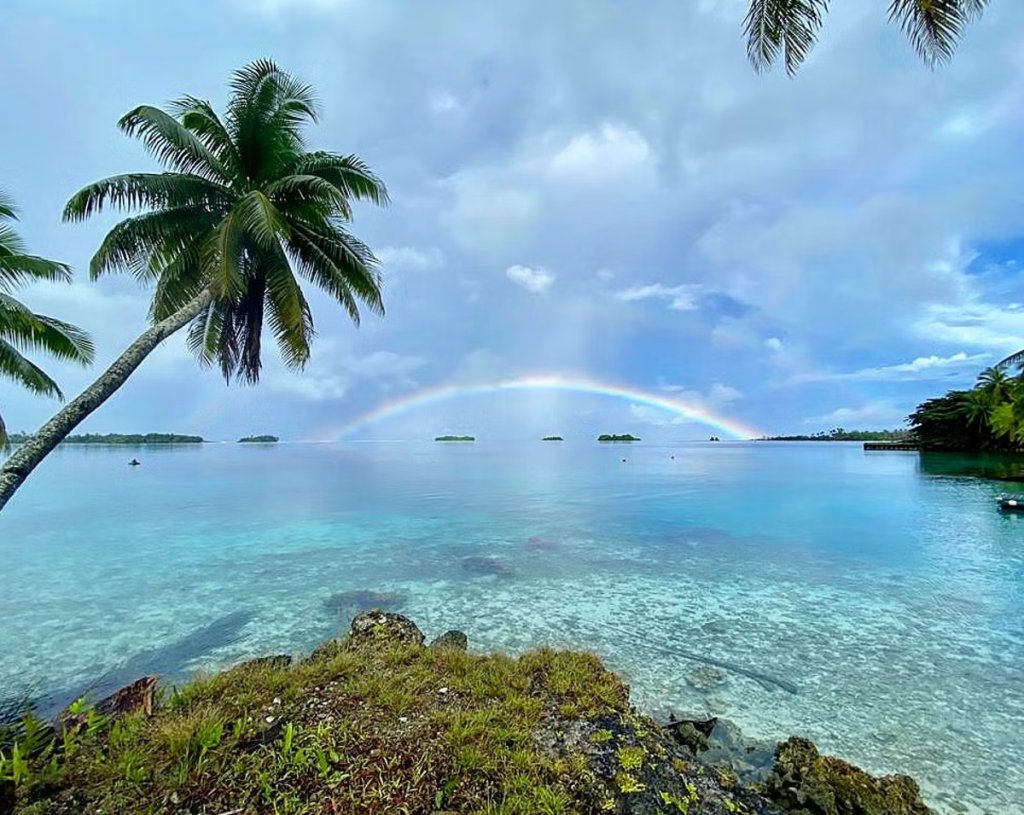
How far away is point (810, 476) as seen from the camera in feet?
133

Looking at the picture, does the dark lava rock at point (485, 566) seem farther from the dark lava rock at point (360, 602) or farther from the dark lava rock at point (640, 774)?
the dark lava rock at point (640, 774)

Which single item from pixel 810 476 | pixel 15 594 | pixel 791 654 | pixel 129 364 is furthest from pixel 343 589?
pixel 810 476

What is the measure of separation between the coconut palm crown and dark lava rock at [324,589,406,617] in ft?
17.7

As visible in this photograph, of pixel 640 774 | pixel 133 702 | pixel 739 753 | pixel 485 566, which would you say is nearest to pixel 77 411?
pixel 133 702

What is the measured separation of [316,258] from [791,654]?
11966 mm

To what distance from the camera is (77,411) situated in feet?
20.4

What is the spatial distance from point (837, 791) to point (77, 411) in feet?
30.2

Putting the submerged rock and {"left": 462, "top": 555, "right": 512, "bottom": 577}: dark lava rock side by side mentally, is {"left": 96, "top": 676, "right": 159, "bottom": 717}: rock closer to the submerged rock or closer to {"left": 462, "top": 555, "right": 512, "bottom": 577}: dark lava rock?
{"left": 462, "top": 555, "right": 512, "bottom": 577}: dark lava rock

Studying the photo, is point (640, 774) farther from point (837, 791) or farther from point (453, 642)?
point (453, 642)

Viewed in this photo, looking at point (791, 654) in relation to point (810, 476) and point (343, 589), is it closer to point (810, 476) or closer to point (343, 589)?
point (343, 589)

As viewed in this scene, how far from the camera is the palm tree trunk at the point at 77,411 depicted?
5.36 meters

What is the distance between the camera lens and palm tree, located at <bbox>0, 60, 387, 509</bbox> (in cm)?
845

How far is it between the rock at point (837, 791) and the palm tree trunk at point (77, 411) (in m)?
7.58

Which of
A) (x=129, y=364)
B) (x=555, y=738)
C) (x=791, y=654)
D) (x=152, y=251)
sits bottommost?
(x=791, y=654)
